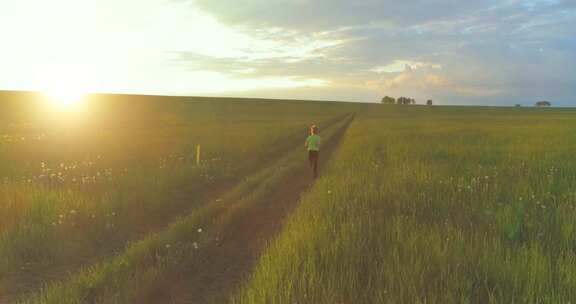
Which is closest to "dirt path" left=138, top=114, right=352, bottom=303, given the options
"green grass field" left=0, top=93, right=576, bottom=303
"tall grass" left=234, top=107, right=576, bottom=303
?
"green grass field" left=0, top=93, right=576, bottom=303

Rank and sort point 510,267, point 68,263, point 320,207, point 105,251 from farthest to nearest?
point 320,207 < point 105,251 < point 68,263 < point 510,267

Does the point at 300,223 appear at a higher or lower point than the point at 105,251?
higher

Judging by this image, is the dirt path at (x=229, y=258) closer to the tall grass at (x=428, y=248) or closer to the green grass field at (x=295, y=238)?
the green grass field at (x=295, y=238)

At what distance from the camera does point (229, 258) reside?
18.3ft

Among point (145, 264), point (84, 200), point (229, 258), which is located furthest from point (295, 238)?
point (84, 200)

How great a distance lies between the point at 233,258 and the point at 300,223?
1.32 metres

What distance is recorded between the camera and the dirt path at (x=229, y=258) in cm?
447

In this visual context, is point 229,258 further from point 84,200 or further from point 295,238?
point 84,200

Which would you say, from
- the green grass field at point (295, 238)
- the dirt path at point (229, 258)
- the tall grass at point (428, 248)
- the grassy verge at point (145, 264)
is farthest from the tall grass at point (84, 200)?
the tall grass at point (428, 248)

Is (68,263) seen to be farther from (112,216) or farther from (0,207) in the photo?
(0,207)

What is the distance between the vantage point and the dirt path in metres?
4.47

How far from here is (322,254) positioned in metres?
4.34

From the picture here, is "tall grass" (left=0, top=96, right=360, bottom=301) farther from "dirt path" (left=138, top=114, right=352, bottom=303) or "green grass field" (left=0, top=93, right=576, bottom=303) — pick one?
"dirt path" (left=138, top=114, right=352, bottom=303)

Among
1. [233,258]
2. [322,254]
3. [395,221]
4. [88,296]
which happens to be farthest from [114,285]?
[395,221]
